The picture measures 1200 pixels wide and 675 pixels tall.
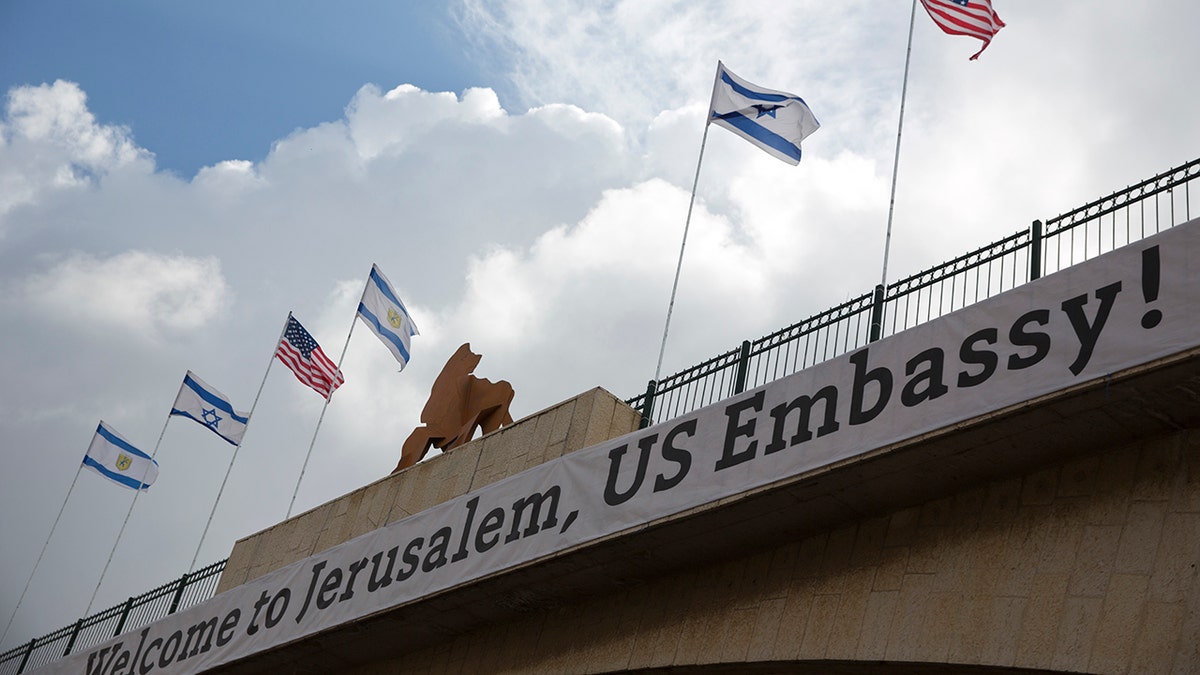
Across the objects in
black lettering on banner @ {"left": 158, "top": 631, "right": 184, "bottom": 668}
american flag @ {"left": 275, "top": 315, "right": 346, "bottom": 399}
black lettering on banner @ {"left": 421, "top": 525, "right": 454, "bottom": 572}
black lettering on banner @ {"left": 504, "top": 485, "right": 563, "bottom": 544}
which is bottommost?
black lettering on banner @ {"left": 158, "top": 631, "right": 184, "bottom": 668}

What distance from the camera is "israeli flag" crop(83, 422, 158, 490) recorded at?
2345 centimetres

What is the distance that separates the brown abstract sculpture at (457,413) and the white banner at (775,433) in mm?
2079

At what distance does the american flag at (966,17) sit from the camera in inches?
551

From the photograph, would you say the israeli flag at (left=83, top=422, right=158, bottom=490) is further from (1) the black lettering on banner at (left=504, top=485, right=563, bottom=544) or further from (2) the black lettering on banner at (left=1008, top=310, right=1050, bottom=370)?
(2) the black lettering on banner at (left=1008, top=310, right=1050, bottom=370)

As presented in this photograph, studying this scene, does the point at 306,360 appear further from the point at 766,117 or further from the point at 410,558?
the point at 766,117

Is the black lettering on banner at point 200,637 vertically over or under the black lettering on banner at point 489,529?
under

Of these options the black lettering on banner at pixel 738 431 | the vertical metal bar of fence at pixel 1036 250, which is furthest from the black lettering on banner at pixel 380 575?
the vertical metal bar of fence at pixel 1036 250

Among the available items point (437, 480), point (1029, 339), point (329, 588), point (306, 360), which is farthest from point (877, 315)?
point (306, 360)

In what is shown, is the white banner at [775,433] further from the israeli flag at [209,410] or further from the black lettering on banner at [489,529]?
the israeli flag at [209,410]

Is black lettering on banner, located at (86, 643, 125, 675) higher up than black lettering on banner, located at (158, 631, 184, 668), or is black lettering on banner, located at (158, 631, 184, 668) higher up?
black lettering on banner, located at (158, 631, 184, 668)

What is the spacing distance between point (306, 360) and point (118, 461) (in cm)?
540

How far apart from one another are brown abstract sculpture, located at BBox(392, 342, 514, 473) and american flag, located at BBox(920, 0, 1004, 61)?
681cm

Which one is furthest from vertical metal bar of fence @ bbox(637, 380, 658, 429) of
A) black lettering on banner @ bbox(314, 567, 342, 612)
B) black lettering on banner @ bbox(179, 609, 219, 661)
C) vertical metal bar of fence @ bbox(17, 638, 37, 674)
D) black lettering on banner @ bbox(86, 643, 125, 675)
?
vertical metal bar of fence @ bbox(17, 638, 37, 674)

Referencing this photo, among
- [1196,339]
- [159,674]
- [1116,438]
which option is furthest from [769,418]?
[159,674]
